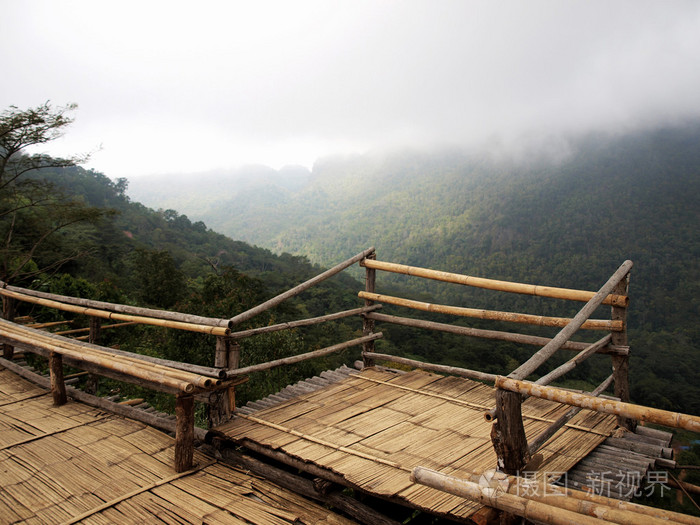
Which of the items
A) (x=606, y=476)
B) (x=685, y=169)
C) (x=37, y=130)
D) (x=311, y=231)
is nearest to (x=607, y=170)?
(x=685, y=169)

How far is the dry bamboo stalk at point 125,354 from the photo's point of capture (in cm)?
269

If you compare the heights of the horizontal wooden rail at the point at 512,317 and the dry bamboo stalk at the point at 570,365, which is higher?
the horizontal wooden rail at the point at 512,317

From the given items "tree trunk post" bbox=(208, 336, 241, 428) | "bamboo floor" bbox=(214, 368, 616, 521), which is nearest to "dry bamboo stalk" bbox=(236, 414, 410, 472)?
"bamboo floor" bbox=(214, 368, 616, 521)

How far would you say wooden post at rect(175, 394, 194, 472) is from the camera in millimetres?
2369

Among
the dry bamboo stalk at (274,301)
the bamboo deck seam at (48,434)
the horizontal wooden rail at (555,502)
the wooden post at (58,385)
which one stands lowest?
the bamboo deck seam at (48,434)

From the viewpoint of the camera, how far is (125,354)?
329 cm

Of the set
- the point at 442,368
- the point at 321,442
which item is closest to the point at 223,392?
the point at 321,442

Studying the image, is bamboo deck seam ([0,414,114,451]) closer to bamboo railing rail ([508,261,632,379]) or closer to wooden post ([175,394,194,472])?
wooden post ([175,394,194,472])

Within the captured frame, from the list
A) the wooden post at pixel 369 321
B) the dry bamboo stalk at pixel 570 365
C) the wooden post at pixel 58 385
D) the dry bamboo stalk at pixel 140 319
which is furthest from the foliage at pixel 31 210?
the dry bamboo stalk at pixel 570 365

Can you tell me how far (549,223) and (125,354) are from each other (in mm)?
51179

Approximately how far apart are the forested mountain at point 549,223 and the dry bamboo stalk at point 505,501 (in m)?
23.5

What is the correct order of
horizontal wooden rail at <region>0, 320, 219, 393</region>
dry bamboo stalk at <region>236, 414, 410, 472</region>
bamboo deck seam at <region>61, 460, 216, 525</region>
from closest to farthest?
bamboo deck seam at <region>61, 460, 216, 525</region> → dry bamboo stalk at <region>236, 414, 410, 472</region> → horizontal wooden rail at <region>0, 320, 219, 393</region>

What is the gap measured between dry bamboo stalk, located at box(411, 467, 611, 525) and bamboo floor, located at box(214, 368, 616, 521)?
28 cm

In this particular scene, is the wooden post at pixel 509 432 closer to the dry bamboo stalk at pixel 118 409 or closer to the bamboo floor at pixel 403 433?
the bamboo floor at pixel 403 433
